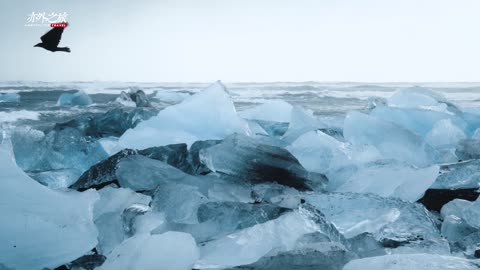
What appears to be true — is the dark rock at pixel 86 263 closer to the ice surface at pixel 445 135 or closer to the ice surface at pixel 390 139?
the ice surface at pixel 390 139

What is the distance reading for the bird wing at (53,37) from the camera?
313 cm

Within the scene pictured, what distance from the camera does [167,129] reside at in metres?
2.95

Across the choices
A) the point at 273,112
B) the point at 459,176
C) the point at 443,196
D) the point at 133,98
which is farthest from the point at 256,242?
the point at 133,98

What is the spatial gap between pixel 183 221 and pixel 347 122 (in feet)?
7.09

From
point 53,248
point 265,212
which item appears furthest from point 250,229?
point 53,248

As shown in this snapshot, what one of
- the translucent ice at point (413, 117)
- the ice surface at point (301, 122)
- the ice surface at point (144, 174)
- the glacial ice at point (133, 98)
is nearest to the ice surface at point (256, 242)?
the ice surface at point (144, 174)

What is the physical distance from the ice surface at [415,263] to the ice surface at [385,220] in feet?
1.35

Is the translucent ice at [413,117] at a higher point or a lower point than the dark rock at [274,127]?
higher

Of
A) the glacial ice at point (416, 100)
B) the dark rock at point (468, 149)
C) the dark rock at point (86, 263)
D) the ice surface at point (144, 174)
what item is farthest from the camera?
the glacial ice at point (416, 100)

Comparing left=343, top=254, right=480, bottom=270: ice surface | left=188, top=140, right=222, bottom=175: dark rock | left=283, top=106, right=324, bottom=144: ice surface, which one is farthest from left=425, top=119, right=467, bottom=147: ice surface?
left=343, top=254, right=480, bottom=270: ice surface

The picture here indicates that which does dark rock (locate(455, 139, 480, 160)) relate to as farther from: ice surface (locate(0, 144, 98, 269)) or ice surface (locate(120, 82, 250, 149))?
ice surface (locate(0, 144, 98, 269))

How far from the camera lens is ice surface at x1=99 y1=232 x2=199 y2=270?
3.73ft

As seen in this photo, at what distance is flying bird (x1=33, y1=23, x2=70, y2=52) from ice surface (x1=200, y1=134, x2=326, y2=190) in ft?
5.74

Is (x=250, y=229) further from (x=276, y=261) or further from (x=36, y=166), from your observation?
(x=36, y=166)
